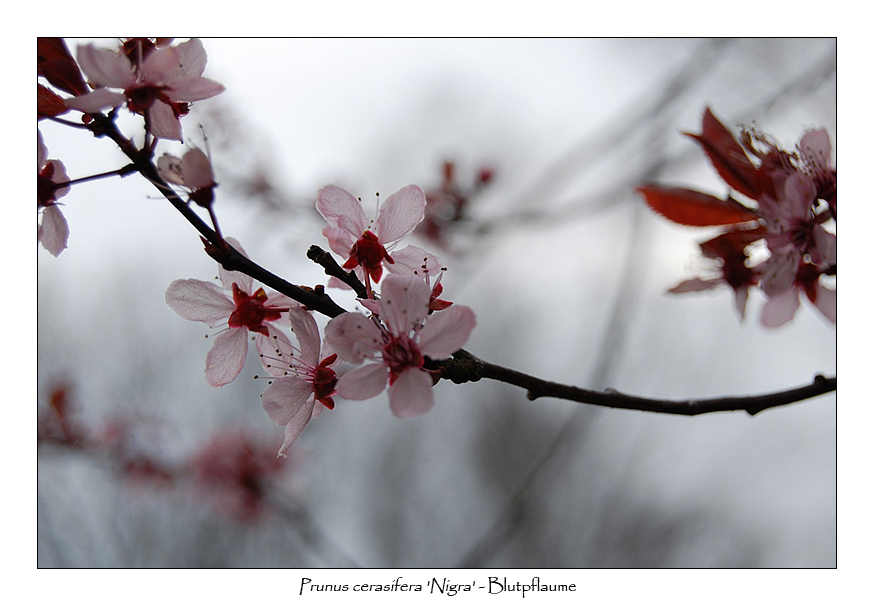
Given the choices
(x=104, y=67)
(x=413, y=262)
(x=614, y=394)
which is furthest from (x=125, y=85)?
(x=614, y=394)

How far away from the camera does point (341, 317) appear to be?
0.59m

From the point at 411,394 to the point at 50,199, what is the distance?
1.54ft

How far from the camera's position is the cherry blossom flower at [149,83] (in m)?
0.58

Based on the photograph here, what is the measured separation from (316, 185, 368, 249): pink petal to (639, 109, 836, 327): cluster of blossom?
0.51 metres

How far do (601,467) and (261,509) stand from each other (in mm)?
4070

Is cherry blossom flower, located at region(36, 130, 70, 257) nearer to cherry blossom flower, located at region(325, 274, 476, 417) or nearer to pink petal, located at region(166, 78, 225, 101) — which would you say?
pink petal, located at region(166, 78, 225, 101)

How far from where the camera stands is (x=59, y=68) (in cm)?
60

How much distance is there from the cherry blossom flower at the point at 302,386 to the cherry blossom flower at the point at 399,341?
71 millimetres

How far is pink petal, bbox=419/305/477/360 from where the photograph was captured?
60 centimetres

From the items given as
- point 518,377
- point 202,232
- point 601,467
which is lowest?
point 518,377

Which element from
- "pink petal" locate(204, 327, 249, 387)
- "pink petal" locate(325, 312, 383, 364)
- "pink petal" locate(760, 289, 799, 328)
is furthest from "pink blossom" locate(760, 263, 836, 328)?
"pink petal" locate(204, 327, 249, 387)

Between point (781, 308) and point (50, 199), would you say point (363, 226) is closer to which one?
point (50, 199)

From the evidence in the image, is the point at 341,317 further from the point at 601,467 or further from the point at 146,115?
the point at 601,467
